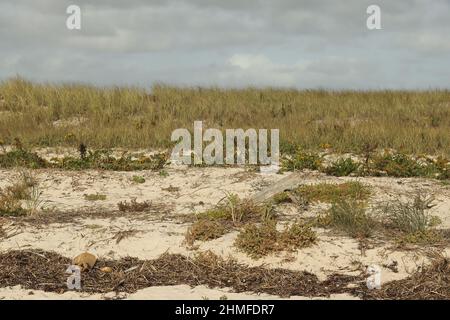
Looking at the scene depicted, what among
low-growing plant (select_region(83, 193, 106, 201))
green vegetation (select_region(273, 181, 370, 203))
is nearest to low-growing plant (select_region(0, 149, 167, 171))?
low-growing plant (select_region(83, 193, 106, 201))

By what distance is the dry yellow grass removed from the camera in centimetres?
1328

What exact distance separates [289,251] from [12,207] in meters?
3.73

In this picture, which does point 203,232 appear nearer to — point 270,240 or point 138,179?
point 270,240

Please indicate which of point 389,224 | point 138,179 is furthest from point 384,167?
point 138,179

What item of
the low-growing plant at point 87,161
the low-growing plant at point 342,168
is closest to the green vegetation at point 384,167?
the low-growing plant at point 342,168

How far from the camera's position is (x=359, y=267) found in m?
6.97

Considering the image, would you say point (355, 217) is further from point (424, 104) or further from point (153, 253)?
point (424, 104)

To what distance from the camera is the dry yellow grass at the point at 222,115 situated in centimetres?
1328

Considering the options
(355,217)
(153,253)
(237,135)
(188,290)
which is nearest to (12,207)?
(153,253)

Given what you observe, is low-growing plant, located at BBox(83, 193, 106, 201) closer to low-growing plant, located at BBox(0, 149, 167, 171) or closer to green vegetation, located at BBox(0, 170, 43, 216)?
green vegetation, located at BBox(0, 170, 43, 216)

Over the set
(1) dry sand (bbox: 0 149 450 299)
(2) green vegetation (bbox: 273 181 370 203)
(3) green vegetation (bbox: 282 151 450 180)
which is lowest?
(1) dry sand (bbox: 0 149 450 299)

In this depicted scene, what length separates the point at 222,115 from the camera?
634 inches

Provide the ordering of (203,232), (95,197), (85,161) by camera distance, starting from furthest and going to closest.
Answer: (85,161), (95,197), (203,232)

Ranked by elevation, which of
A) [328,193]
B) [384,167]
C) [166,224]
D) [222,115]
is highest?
[222,115]
